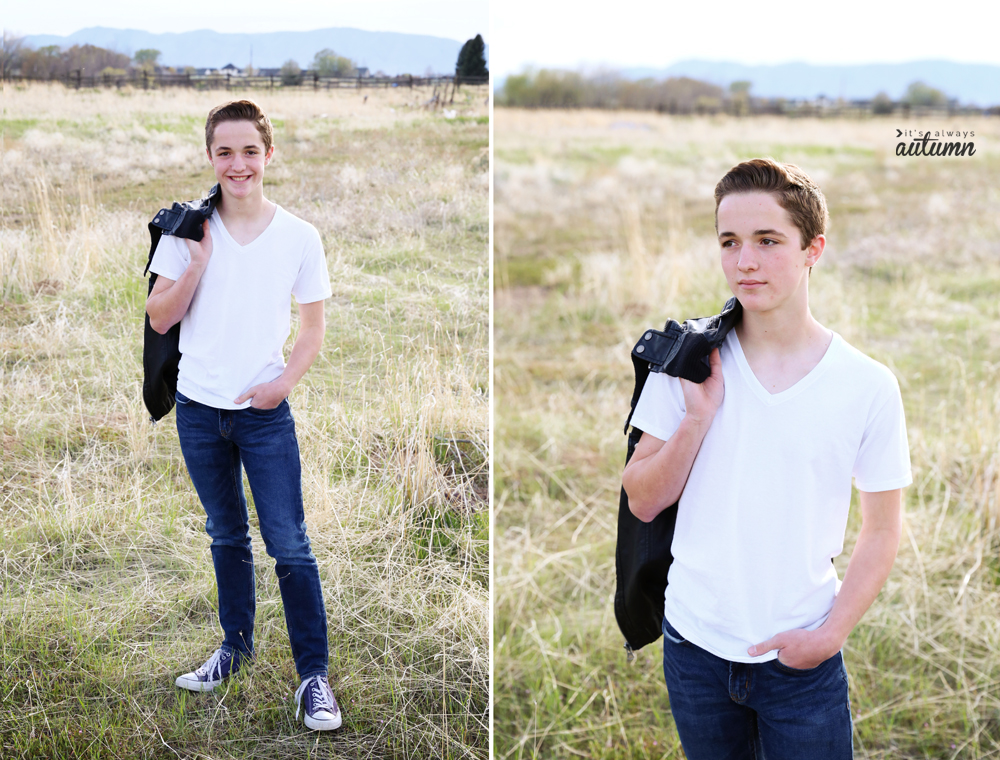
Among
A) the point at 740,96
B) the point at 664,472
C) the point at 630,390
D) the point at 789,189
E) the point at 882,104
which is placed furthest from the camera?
the point at 740,96

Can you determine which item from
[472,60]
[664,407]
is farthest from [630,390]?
[664,407]

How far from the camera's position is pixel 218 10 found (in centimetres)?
A: 252

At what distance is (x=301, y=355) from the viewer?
2398mm

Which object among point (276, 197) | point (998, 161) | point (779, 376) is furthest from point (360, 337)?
point (998, 161)

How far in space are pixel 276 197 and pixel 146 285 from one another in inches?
19.3

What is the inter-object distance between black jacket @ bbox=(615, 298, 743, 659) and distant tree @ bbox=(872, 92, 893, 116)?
7.98 m

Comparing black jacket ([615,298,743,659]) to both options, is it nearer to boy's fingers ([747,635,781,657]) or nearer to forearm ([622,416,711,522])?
forearm ([622,416,711,522])

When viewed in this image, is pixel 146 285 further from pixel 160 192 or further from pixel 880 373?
pixel 880 373

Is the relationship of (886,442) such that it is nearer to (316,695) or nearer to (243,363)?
(243,363)

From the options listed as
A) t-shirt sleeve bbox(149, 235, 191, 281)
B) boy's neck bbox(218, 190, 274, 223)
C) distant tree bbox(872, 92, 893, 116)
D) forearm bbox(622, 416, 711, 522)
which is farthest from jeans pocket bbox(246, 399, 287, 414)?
distant tree bbox(872, 92, 893, 116)

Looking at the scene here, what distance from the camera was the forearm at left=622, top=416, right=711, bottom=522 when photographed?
5.33 feet

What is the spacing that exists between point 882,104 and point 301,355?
821cm

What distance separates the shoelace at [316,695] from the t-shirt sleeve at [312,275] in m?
1.23

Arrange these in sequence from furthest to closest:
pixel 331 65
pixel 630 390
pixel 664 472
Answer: pixel 630 390 < pixel 331 65 < pixel 664 472
